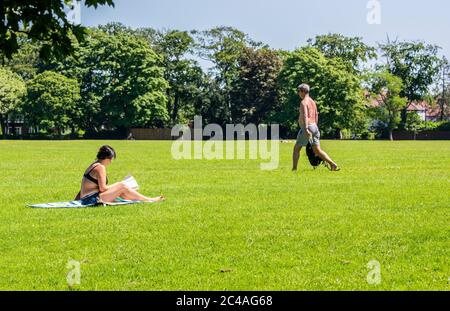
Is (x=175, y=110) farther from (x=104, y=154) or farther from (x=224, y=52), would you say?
(x=104, y=154)

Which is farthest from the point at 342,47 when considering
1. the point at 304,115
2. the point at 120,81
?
the point at 304,115

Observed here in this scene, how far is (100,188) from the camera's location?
11.5 m

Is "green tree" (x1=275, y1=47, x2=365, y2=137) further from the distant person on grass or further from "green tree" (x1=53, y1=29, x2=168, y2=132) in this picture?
the distant person on grass

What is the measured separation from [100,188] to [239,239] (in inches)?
172

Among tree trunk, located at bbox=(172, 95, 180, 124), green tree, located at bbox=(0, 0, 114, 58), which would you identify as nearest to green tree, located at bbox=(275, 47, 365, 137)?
tree trunk, located at bbox=(172, 95, 180, 124)

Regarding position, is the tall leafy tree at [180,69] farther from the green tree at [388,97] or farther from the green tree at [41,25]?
the green tree at [41,25]

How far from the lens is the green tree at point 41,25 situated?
5.30 meters

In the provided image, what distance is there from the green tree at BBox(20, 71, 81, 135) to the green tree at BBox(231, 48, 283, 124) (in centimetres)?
2285

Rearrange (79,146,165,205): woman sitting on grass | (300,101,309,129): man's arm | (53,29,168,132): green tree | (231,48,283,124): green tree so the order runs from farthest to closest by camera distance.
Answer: (231,48,283,124): green tree < (53,29,168,132): green tree < (300,101,309,129): man's arm < (79,146,165,205): woman sitting on grass

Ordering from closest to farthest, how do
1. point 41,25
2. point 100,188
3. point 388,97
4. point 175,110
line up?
point 41,25 → point 100,188 → point 388,97 → point 175,110

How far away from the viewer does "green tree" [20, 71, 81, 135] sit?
7894cm

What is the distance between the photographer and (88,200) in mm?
11398

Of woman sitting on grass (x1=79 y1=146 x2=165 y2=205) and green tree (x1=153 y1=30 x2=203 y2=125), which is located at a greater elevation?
green tree (x1=153 y1=30 x2=203 y2=125)

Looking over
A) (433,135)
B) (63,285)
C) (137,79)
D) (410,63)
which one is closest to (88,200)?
(63,285)
